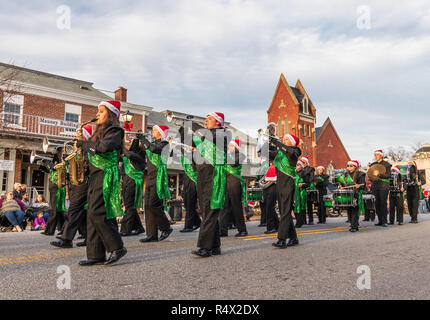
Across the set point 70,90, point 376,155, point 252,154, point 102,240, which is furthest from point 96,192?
point 252,154

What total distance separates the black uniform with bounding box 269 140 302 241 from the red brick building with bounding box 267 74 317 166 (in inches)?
1627

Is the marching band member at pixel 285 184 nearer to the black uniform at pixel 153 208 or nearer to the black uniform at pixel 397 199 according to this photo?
the black uniform at pixel 153 208

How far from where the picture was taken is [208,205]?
573cm

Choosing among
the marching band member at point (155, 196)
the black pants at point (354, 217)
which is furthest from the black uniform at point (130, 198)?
the black pants at point (354, 217)

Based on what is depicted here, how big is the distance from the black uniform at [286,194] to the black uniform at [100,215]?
2.95 metres

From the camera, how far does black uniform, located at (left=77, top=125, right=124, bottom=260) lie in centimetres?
480

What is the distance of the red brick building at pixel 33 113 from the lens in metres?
20.7

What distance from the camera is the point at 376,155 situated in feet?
39.5

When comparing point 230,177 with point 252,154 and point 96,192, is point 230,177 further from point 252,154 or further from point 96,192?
point 252,154

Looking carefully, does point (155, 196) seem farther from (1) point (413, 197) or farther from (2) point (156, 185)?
(1) point (413, 197)

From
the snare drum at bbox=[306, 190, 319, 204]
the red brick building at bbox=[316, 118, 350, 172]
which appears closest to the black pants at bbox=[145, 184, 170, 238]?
the snare drum at bbox=[306, 190, 319, 204]
